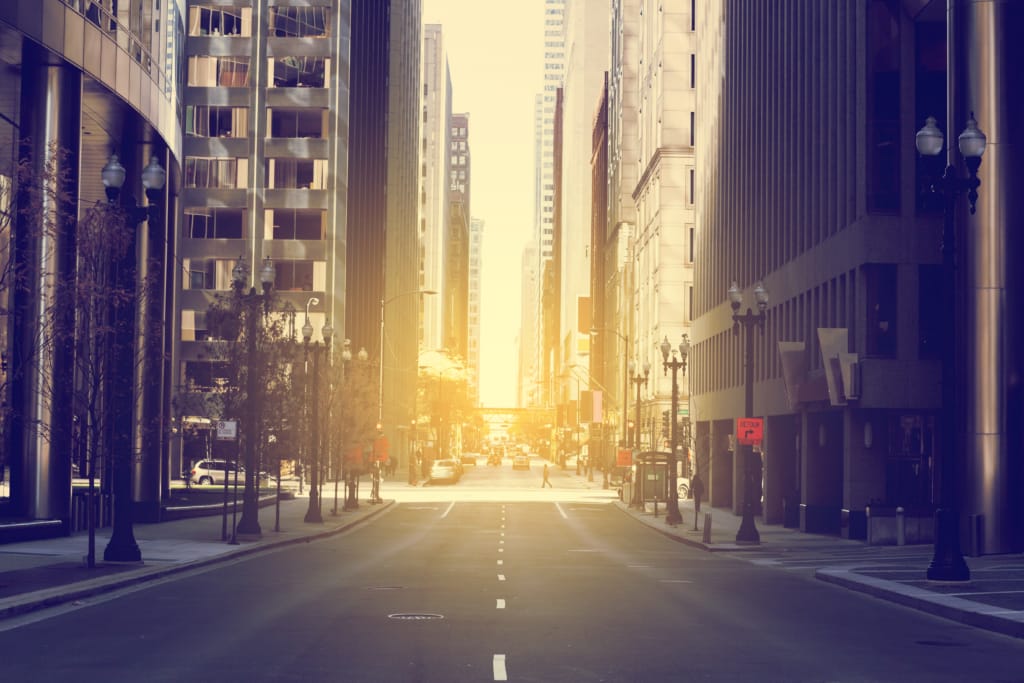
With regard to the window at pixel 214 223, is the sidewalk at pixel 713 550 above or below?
below

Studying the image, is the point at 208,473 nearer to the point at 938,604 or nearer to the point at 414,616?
the point at 414,616

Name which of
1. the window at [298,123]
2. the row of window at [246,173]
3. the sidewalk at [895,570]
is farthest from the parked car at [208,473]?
the sidewalk at [895,570]

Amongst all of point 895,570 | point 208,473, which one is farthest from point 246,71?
point 895,570

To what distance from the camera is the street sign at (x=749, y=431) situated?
44.8 meters

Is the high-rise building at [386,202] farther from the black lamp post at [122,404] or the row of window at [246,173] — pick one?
the black lamp post at [122,404]

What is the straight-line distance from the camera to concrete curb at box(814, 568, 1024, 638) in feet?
65.7

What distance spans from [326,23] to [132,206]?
260 ft

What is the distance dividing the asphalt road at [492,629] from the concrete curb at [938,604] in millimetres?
336

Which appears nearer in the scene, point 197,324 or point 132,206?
point 132,206

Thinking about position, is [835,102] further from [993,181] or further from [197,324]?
[197,324]

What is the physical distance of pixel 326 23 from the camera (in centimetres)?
10606

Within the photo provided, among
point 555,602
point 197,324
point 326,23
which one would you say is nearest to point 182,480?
point 197,324

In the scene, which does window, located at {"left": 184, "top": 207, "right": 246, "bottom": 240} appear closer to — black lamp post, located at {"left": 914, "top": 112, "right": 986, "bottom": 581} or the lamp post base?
black lamp post, located at {"left": 914, "top": 112, "right": 986, "bottom": 581}

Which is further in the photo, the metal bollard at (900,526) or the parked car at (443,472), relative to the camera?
the parked car at (443,472)
